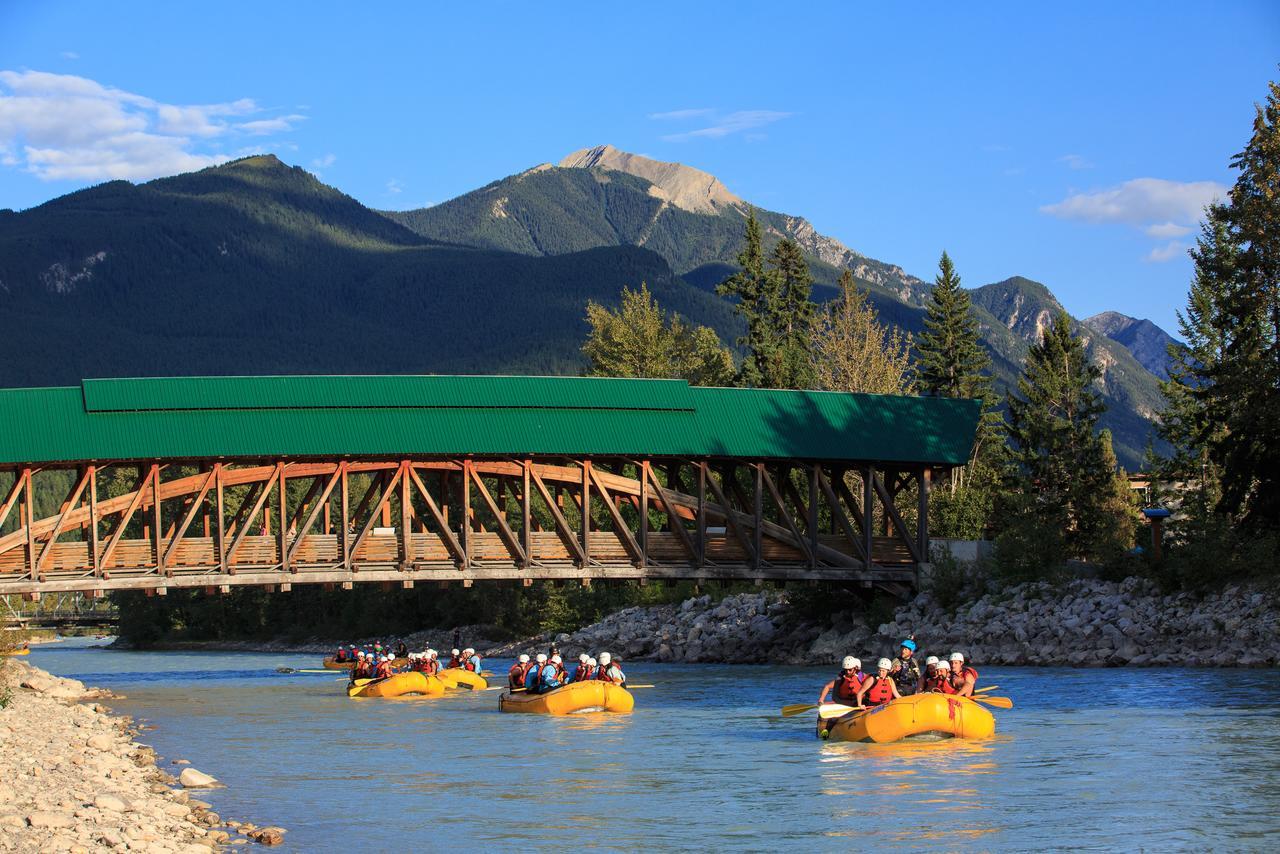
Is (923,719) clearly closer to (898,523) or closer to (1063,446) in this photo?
(898,523)

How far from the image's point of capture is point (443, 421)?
47.4 m

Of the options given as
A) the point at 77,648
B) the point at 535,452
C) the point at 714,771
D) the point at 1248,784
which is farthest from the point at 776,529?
the point at 77,648

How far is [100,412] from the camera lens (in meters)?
45.8

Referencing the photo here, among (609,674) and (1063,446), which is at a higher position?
(1063,446)

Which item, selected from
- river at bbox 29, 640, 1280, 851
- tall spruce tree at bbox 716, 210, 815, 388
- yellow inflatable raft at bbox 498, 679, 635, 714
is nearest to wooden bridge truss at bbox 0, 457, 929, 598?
river at bbox 29, 640, 1280, 851

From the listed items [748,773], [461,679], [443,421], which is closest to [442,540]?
[443,421]

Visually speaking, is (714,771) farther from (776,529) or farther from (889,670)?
(776,529)

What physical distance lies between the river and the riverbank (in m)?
0.89

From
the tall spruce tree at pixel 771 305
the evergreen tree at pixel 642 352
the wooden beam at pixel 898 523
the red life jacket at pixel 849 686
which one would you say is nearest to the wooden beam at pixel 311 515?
the wooden beam at pixel 898 523

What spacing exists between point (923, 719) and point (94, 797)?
564 inches

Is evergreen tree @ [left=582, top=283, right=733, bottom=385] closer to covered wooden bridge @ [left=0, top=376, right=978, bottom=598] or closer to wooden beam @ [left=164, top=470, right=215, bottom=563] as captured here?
covered wooden bridge @ [left=0, top=376, right=978, bottom=598]

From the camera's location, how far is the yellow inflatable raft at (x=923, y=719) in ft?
95.5

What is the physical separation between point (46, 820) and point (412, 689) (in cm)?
2743

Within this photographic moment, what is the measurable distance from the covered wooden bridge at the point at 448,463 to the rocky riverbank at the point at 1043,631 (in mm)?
2506
